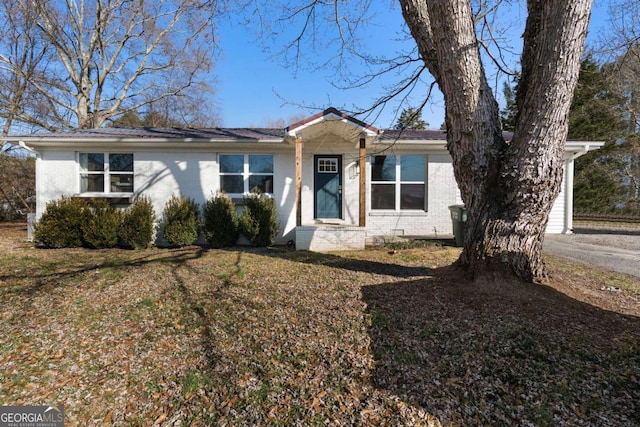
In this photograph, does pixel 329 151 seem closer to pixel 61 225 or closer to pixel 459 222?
pixel 459 222

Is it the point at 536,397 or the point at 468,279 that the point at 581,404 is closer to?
the point at 536,397

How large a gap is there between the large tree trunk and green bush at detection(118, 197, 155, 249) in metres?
7.79

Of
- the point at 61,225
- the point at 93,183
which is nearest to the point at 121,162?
the point at 93,183

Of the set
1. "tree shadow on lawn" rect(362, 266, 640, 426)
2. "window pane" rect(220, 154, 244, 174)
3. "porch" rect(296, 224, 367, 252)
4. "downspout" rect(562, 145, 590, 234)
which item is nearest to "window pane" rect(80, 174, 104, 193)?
"window pane" rect(220, 154, 244, 174)

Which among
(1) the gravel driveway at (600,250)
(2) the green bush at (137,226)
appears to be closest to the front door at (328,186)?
(2) the green bush at (137,226)

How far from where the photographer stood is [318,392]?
2.28 metres

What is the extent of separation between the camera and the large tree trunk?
348 cm

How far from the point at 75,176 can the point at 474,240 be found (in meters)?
10.6

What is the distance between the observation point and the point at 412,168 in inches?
368

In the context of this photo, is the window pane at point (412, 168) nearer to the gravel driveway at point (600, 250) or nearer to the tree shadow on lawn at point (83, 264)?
the gravel driveway at point (600, 250)

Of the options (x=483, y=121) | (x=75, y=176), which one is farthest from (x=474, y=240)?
(x=75, y=176)

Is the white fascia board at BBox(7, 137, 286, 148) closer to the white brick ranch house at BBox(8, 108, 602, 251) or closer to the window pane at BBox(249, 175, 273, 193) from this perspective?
the white brick ranch house at BBox(8, 108, 602, 251)

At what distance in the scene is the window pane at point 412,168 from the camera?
30.6 ft

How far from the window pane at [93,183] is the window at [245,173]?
366 cm
